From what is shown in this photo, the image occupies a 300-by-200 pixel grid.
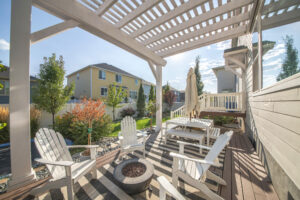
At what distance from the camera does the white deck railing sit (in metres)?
5.40

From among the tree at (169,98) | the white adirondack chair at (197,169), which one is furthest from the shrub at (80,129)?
the tree at (169,98)

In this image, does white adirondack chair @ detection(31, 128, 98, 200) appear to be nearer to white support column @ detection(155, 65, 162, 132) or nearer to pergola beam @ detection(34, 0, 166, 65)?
pergola beam @ detection(34, 0, 166, 65)

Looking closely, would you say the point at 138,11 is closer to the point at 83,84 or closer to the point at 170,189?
the point at 170,189

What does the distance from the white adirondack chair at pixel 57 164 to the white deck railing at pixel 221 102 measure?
169 inches

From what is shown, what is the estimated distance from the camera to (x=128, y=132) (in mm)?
3146

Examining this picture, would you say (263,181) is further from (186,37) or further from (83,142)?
(83,142)

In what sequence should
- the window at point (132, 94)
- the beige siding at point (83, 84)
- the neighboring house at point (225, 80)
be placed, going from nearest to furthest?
the neighboring house at point (225, 80) < the beige siding at point (83, 84) < the window at point (132, 94)

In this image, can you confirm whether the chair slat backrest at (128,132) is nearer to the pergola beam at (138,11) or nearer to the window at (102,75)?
the pergola beam at (138,11)

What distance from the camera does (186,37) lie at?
3.48m

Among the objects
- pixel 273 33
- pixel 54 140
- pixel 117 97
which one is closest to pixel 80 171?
pixel 54 140

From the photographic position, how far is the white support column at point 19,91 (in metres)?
1.74

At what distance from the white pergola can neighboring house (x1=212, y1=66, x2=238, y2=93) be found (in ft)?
29.5

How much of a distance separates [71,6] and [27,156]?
→ 2.91 metres

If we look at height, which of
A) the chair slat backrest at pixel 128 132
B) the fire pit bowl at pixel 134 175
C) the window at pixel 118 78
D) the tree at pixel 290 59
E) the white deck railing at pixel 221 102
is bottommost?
the fire pit bowl at pixel 134 175
